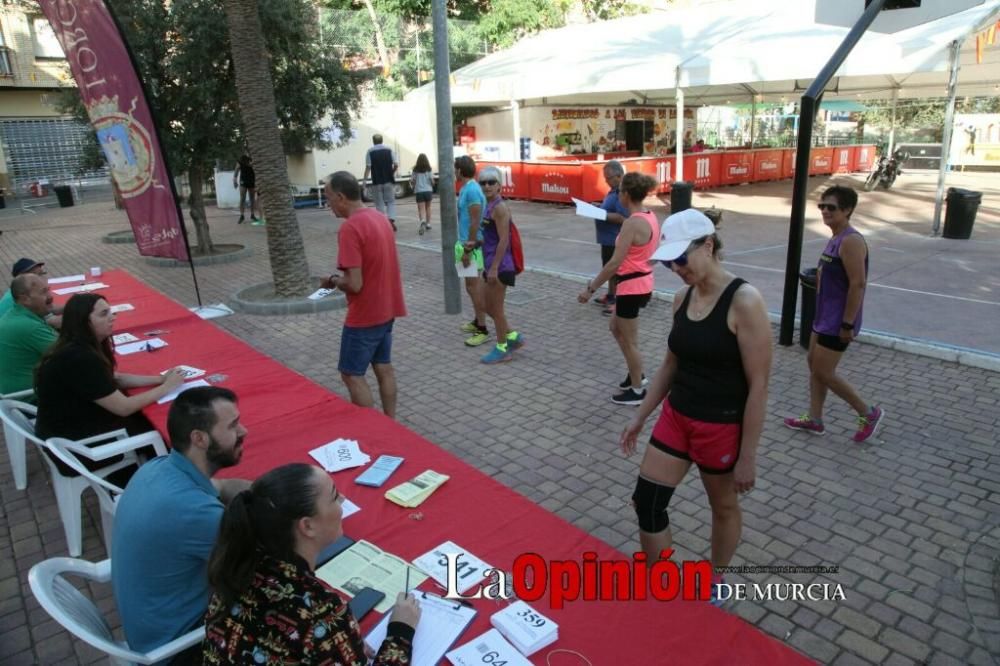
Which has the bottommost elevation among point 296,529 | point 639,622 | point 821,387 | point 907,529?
point 907,529

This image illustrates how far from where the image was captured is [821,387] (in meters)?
4.71

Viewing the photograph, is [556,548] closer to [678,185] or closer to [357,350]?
[357,350]

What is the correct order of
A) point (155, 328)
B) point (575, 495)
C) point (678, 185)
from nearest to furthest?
1. point (575, 495)
2. point (155, 328)
3. point (678, 185)

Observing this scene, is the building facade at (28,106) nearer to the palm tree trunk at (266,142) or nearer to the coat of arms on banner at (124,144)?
the palm tree trunk at (266,142)

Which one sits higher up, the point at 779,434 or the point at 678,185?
the point at 678,185

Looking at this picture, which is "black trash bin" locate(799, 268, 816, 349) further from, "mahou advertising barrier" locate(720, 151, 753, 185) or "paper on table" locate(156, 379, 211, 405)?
"mahou advertising barrier" locate(720, 151, 753, 185)

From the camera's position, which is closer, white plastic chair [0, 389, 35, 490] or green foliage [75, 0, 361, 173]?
white plastic chair [0, 389, 35, 490]

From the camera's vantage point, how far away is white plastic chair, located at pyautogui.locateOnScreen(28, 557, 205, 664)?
210 cm

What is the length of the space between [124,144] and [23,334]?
3.32 meters

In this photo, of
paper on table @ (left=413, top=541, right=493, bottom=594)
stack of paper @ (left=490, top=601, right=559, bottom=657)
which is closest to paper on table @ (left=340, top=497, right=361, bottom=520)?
paper on table @ (left=413, top=541, right=493, bottom=594)

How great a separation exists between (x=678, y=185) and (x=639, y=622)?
32.2 ft

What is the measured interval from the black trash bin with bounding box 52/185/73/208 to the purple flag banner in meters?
20.7

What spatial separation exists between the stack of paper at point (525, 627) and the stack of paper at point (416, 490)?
0.75 metres

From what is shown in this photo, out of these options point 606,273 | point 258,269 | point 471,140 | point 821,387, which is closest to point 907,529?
point 821,387
